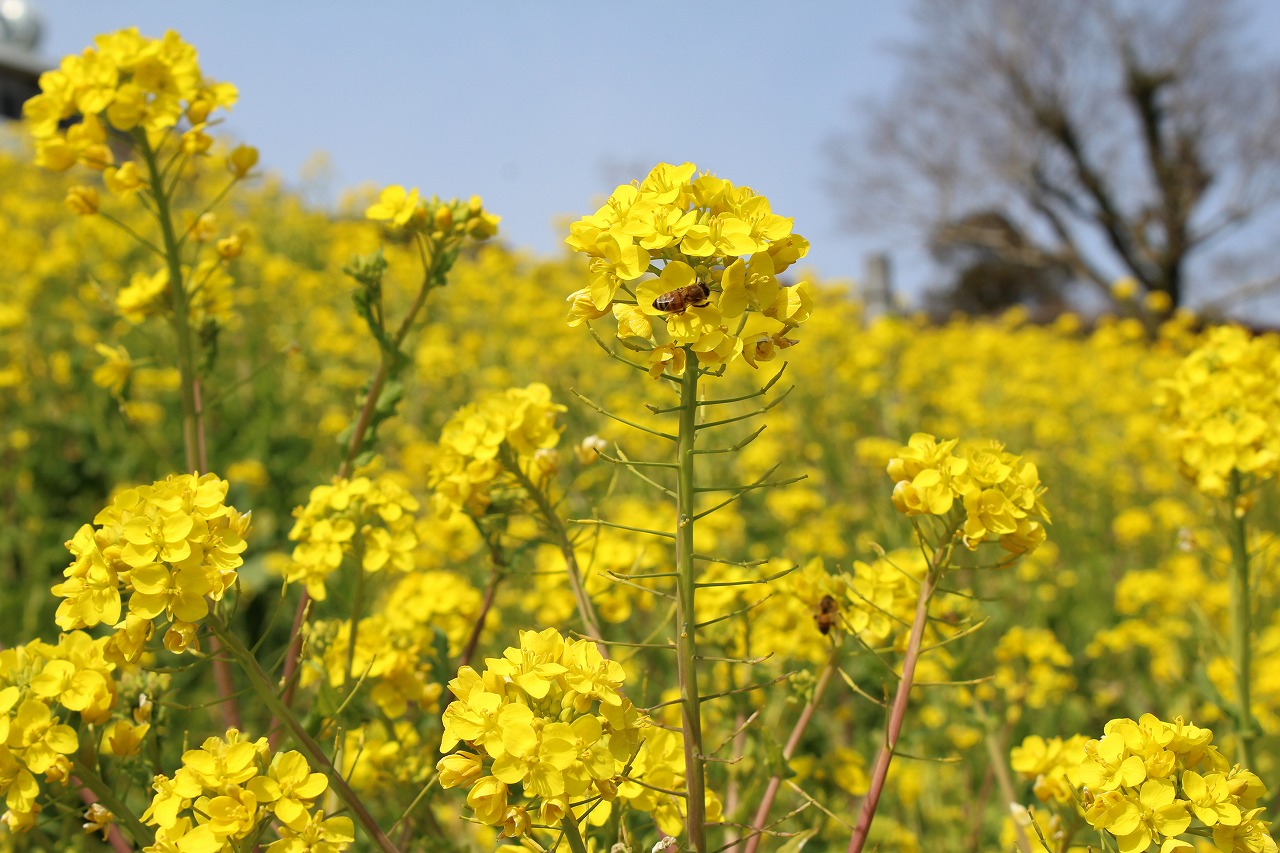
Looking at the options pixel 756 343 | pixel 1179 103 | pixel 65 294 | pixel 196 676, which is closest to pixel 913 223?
pixel 1179 103

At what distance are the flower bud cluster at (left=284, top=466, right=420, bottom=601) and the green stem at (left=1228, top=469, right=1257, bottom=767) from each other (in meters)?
1.55

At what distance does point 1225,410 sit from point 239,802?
1.88 m

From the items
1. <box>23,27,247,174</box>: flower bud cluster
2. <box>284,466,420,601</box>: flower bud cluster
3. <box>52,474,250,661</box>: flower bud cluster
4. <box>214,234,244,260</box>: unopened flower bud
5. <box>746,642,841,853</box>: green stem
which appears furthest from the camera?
<box>214,234,244,260</box>: unopened flower bud

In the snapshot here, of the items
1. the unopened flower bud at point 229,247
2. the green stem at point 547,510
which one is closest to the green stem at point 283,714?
the green stem at point 547,510

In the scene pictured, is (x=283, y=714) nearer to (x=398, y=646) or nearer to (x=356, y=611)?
(x=356, y=611)

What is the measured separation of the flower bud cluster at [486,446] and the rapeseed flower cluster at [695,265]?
510 mm

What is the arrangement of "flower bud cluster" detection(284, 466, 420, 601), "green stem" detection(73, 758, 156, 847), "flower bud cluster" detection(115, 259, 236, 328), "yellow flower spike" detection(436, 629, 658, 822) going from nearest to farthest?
"yellow flower spike" detection(436, 629, 658, 822)
"green stem" detection(73, 758, 156, 847)
"flower bud cluster" detection(284, 466, 420, 601)
"flower bud cluster" detection(115, 259, 236, 328)

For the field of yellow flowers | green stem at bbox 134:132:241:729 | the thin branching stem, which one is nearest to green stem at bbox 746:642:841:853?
the field of yellow flowers

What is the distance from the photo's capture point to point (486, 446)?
1.64 metres

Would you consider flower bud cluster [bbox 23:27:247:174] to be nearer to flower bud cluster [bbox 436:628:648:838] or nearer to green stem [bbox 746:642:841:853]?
flower bud cluster [bbox 436:628:648:838]

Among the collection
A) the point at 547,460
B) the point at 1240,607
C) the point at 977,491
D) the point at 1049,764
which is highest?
the point at 547,460

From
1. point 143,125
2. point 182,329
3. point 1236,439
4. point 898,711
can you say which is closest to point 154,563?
point 898,711

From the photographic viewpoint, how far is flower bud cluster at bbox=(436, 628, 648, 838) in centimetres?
99

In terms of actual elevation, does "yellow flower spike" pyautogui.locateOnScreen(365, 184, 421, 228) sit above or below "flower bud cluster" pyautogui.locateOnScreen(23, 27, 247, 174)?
below
